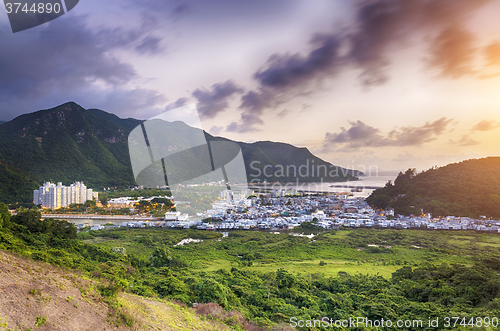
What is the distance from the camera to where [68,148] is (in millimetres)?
42219

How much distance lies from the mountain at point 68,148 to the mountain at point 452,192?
29845mm

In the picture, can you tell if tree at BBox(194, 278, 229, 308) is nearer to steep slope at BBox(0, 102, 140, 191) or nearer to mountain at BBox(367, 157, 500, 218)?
mountain at BBox(367, 157, 500, 218)

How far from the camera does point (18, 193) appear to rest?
25.9 metres

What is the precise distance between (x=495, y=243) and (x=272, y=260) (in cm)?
1229

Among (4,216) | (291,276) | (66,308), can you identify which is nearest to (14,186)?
(4,216)

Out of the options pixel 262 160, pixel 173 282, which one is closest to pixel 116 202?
pixel 173 282

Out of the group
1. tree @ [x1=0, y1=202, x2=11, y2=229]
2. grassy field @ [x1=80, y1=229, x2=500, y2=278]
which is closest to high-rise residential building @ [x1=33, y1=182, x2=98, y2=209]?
grassy field @ [x1=80, y1=229, x2=500, y2=278]

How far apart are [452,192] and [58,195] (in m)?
38.9

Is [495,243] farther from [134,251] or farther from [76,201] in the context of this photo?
[76,201]

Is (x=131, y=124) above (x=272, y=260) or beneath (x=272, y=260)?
above

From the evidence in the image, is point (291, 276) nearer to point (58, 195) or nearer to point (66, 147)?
point (58, 195)

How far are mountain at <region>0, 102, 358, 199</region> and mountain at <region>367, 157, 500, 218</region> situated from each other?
29845 mm

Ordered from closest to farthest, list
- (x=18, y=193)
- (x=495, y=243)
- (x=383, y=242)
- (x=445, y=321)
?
(x=445, y=321) < (x=495, y=243) < (x=383, y=242) < (x=18, y=193)

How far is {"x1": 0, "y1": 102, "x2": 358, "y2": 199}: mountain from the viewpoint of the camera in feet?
118
